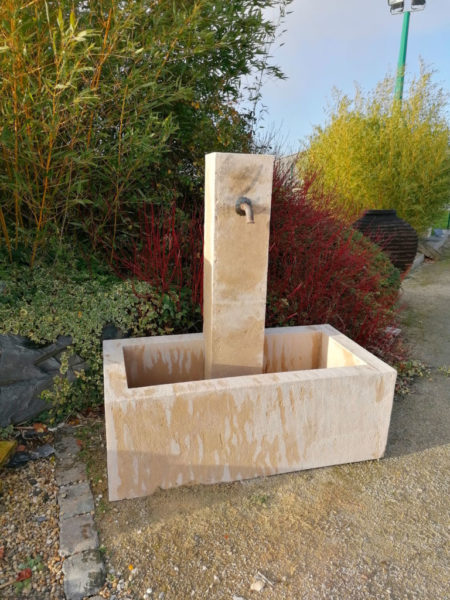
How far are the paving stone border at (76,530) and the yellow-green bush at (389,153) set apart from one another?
6.45 metres

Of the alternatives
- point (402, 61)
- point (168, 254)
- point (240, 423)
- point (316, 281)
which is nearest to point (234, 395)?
point (240, 423)

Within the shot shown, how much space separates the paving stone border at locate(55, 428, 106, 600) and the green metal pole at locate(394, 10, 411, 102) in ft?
26.8

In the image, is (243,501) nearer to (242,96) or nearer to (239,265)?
(239,265)

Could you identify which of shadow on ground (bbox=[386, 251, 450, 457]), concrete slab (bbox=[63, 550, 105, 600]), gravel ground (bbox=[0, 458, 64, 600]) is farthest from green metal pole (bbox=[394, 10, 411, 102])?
concrete slab (bbox=[63, 550, 105, 600])

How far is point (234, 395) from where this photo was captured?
73.3 inches

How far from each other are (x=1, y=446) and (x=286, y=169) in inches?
132

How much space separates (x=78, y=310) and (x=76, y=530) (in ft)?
3.93

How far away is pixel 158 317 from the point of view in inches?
107

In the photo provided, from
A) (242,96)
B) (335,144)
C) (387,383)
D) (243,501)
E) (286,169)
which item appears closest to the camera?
(243,501)

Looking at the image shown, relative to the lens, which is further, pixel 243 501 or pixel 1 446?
pixel 1 446

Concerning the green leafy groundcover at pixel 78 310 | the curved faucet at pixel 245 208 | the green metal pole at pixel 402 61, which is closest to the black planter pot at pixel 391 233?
the green metal pole at pixel 402 61

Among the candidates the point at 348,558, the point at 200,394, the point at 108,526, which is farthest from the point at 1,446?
the point at 348,558

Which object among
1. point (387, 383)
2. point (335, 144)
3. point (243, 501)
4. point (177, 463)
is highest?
point (335, 144)

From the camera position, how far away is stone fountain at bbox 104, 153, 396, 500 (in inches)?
71.5
